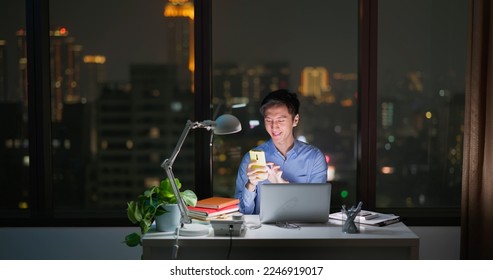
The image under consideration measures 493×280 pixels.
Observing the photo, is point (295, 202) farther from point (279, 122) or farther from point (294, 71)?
point (294, 71)

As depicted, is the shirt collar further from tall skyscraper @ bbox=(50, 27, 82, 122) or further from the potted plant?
tall skyscraper @ bbox=(50, 27, 82, 122)

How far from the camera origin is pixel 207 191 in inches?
125

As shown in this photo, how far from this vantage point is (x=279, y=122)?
9.57ft

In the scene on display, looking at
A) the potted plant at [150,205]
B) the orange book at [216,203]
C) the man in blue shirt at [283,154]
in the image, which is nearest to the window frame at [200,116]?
→ the man in blue shirt at [283,154]

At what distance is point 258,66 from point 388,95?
844 mm

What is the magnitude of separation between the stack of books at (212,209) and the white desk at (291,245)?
183 mm

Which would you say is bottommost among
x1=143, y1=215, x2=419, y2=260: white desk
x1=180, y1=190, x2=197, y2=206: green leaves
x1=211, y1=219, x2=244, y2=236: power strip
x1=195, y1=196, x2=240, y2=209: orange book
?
x1=143, y1=215, x2=419, y2=260: white desk

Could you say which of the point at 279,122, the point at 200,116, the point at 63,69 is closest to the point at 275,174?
the point at 279,122

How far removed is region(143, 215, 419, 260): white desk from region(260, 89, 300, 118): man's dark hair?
856 mm

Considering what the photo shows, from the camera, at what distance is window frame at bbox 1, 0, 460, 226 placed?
3.13m

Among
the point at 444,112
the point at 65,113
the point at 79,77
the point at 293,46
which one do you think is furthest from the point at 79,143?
the point at 444,112

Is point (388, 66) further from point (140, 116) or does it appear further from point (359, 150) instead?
point (140, 116)

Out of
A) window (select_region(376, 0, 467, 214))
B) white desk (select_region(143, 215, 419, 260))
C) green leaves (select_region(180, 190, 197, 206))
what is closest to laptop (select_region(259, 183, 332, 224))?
white desk (select_region(143, 215, 419, 260))

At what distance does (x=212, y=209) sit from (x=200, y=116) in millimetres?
834
